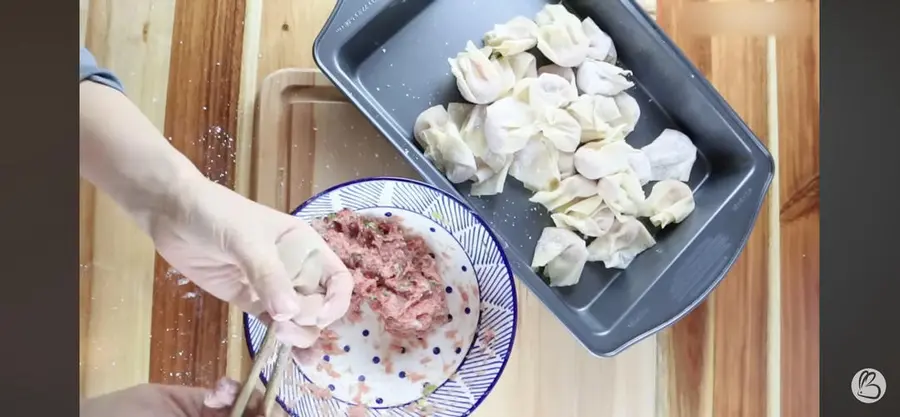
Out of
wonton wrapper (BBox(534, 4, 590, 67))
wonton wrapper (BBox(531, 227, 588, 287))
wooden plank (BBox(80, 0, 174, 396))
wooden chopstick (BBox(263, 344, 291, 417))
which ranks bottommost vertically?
wonton wrapper (BBox(531, 227, 588, 287))

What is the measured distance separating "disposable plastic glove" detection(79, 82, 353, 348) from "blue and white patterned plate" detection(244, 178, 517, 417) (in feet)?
0.08

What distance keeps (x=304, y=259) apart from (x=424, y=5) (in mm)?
276

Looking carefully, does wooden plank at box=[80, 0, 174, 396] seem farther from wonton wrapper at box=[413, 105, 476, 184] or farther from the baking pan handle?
the baking pan handle

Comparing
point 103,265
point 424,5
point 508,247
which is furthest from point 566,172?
point 103,265

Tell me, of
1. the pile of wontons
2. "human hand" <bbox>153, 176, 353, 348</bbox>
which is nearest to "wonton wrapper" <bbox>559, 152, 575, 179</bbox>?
the pile of wontons

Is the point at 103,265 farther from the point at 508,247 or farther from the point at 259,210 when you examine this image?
the point at 508,247

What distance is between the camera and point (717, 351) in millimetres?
611

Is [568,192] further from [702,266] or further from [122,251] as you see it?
[122,251]

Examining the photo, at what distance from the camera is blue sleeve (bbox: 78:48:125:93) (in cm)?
56

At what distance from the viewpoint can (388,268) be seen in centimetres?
57

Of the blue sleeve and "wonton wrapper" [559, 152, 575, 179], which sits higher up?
the blue sleeve

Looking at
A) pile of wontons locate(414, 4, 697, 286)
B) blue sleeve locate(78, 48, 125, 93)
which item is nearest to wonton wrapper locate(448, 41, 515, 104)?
pile of wontons locate(414, 4, 697, 286)

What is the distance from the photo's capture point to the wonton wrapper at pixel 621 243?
23.6 inches

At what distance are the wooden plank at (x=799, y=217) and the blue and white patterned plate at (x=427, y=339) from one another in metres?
0.28
